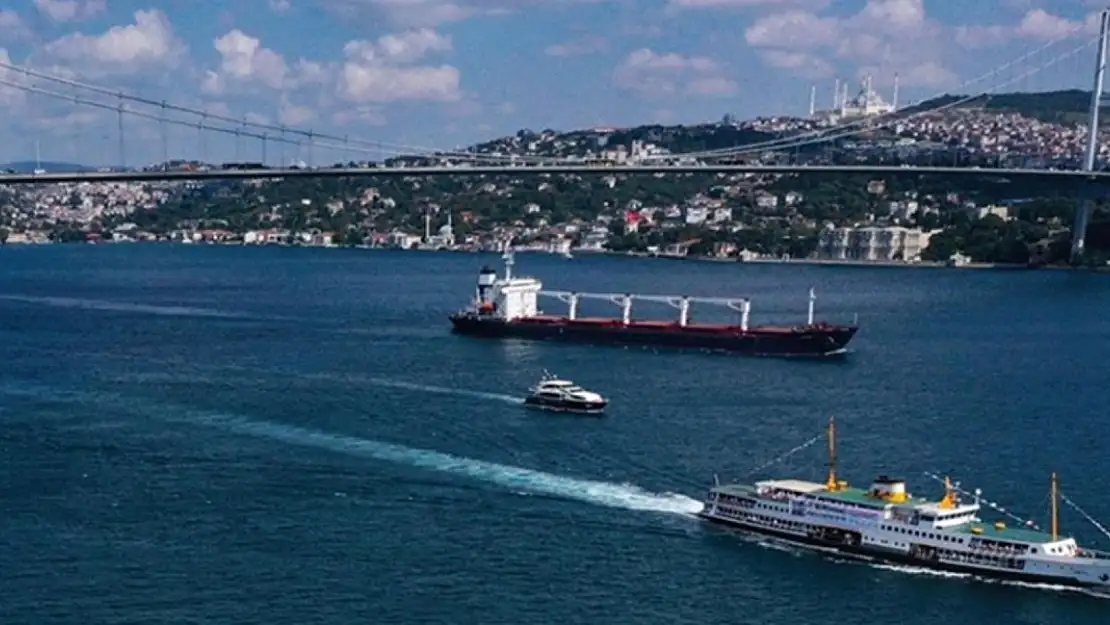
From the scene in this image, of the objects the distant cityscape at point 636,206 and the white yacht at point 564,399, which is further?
the distant cityscape at point 636,206

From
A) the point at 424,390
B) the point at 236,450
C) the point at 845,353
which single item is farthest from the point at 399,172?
the point at 236,450

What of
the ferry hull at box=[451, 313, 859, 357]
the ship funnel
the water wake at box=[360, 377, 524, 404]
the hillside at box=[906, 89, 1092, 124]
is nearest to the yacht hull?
the water wake at box=[360, 377, 524, 404]

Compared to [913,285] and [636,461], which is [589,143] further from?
[636,461]

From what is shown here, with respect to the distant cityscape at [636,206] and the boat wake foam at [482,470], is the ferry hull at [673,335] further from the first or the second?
the distant cityscape at [636,206]

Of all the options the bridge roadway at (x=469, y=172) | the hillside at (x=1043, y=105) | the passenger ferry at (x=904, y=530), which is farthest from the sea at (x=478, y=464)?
the hillside at (x=1043, y=105)

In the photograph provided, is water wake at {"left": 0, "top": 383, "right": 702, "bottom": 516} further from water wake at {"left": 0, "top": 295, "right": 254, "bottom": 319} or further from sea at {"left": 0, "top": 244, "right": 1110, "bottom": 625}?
water wake at {"left": 0, "top": 295, "right": 254, "bottom": 319}
